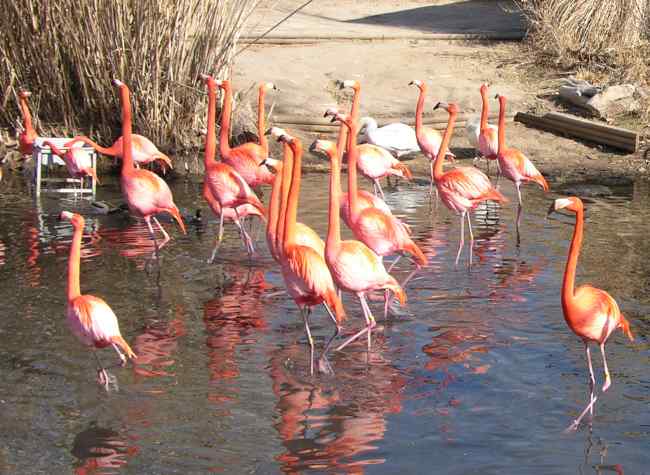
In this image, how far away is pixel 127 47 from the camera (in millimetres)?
10984

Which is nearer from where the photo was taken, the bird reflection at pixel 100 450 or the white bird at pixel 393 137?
the bird reflection at pixel 100 450

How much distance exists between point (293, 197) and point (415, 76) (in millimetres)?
8446

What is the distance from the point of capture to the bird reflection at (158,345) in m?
5.88

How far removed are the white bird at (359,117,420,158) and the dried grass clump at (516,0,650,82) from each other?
377 cm

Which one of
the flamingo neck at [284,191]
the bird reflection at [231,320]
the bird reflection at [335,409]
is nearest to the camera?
the bird reflection at [335,409]

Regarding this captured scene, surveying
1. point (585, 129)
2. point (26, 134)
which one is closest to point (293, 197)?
point (26, 134)

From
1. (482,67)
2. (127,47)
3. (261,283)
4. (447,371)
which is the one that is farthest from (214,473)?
(482,67)

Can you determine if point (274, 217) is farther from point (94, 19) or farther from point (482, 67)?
point (482, 67)

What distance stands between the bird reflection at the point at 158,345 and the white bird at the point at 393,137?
4.69 m

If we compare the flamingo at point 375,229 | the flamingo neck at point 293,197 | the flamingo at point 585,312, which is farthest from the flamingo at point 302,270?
the flamingo at point 585,312

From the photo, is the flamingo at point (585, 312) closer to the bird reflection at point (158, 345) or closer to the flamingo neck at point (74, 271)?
the bird reflection at point (158, 345)

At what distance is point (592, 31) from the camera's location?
47.0ft

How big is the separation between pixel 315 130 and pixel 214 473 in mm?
8016

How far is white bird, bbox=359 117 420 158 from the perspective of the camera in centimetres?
1127
